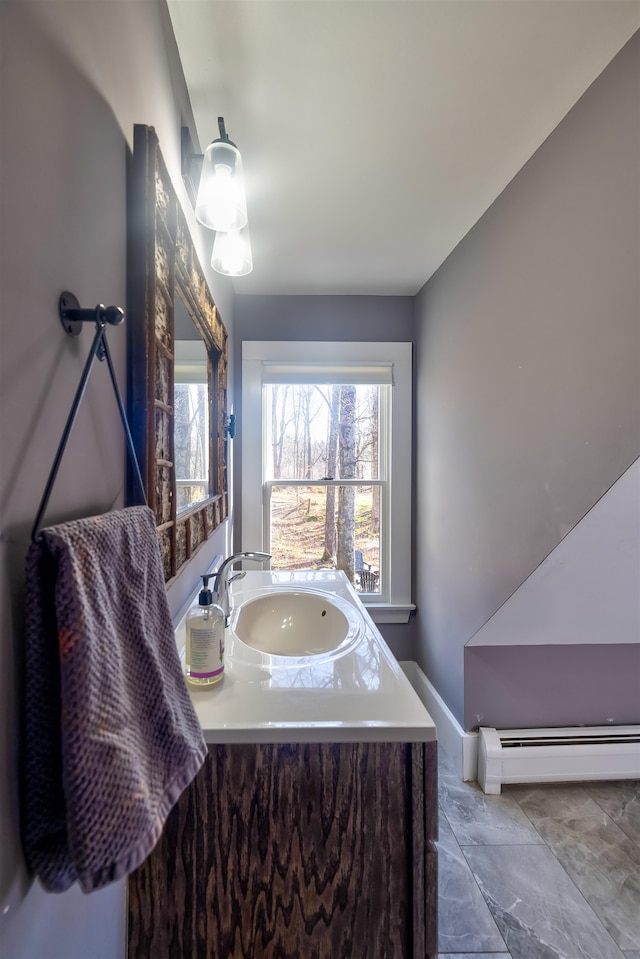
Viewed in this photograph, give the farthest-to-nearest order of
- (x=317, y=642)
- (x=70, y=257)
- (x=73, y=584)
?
(x=317, y=642) → (x=70, y=257) → (x=73, y=584)

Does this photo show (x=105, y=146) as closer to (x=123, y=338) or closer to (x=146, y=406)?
(x=123, y=338)

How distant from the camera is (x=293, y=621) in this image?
1.31 metres

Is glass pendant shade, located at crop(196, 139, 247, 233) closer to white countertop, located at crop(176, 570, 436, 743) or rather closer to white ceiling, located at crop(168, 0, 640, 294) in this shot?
white ceiling, located at crop(168, 0, 640, 294)

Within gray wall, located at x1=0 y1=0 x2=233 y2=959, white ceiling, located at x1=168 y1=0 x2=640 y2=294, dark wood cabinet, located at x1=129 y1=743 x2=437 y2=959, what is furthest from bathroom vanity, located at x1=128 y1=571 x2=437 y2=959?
white ceiling, located at x1=168 y1=0 x2=640 y2=294

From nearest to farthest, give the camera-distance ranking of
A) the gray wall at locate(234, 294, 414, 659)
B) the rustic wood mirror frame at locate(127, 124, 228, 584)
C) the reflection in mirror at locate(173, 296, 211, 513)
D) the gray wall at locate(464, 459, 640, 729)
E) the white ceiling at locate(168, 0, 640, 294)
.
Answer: the rustic wood mirror frame at locate(127, 124, 228, 584) < the white ceiling at locate(168, 0, 640, 294) < the reflection in mirror at locate(173, 296, 211, 513) < the gray wall at locate(464, 459, 640, 729) < the gray wall at locate(234, 294, 414, 659)

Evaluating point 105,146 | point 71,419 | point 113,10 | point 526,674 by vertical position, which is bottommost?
point 526,674

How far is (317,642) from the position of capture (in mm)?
1222

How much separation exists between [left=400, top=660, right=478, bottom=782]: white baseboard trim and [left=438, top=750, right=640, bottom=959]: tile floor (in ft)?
0.20

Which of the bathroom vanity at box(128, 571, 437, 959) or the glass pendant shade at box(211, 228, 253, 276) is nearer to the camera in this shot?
the bathroom vanity at box(128, 571, 437, 959)

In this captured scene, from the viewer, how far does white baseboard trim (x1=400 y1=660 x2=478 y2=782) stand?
65.0 inches

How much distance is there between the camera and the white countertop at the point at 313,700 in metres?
0.67

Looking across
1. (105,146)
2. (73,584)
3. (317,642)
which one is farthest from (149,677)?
(317,642)

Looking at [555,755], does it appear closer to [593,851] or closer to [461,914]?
[593,851]

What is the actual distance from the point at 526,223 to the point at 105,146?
1234 mm
